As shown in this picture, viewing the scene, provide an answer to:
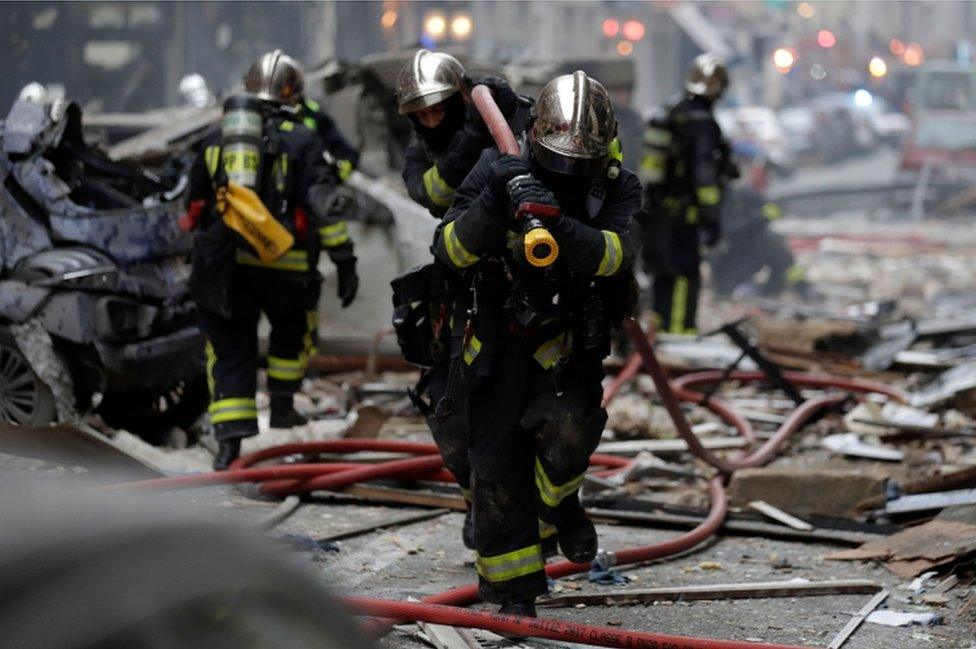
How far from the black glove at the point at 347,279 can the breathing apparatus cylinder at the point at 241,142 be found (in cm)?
64

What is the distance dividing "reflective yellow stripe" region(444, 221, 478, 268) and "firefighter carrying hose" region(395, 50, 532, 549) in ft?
1.13

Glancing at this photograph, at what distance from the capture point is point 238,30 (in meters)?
27.2

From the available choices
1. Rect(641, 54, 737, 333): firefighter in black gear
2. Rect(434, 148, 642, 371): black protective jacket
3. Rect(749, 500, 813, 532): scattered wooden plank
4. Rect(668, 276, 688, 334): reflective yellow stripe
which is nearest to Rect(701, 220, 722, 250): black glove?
Rect(641, 54, 737, 333): firefighter in black gear

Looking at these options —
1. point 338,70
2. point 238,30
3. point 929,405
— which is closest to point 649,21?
point 238,30

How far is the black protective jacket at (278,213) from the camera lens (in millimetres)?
7422

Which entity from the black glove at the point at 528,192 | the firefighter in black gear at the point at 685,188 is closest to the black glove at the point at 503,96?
the black glove at the point at 528,192

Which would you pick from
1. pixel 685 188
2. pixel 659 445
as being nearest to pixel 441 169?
pixel 659 445

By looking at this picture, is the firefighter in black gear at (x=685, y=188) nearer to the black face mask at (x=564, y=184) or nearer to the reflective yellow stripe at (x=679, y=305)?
the reflective yellow stripe at (x=679, y=305)

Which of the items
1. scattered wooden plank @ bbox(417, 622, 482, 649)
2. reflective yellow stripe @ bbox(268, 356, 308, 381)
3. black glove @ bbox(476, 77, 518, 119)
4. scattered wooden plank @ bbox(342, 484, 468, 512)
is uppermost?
black glove @ bbox(476, 77, 518, 119)

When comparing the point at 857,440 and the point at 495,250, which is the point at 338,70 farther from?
the point at 495,250

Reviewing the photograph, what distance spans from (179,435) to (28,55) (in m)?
13.6

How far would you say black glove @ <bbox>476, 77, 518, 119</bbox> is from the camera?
5.81 metres

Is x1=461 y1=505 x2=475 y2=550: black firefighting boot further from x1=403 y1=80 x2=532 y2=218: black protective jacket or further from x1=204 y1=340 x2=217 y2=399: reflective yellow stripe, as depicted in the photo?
x1=204 y1=340 x2=217 y2=399: reflective yellow stripe

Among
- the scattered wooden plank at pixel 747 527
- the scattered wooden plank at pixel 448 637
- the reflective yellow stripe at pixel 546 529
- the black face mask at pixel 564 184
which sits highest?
the black face mask at pixel 564 184
